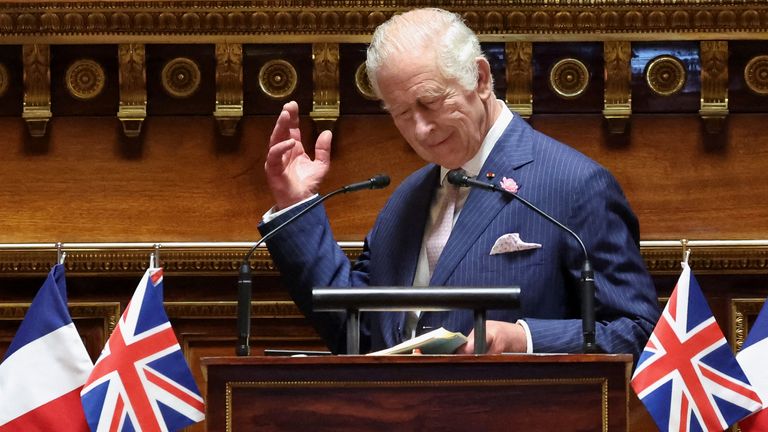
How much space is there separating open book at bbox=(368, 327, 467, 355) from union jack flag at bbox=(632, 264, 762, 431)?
83cm

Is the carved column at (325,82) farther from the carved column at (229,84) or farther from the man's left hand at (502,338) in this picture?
the man's left hand at (502,338)

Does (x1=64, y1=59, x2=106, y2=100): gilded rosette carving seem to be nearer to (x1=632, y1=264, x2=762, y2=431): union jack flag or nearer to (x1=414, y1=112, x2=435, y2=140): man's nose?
(x1=414, y1=112, x2=435, y2=140): man's nose

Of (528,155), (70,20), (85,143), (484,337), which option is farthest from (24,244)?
(484,337)

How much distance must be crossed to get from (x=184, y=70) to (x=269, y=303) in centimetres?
83

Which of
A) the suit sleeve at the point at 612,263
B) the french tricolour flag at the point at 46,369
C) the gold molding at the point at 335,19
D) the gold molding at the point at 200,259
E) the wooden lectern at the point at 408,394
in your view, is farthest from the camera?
the gold molding at the point at 335,19

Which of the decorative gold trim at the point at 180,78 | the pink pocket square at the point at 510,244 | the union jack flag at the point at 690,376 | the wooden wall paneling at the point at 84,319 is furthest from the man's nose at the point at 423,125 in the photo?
the wooden wall paneling at the point at 84,319

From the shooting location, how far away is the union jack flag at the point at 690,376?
149 inches

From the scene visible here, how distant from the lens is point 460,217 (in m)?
3.76

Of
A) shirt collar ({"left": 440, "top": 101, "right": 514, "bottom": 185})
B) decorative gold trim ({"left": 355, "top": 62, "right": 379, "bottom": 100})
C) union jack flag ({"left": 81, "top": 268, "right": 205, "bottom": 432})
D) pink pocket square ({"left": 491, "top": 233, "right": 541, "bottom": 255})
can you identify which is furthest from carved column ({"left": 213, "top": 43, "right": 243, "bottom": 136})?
pink pocket square ({"left": 491, "top": 233, "right": 541, "bottom": 255})

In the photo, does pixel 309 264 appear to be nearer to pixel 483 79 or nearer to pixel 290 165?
pixel 290 165

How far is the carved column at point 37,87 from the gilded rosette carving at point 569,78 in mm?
1666

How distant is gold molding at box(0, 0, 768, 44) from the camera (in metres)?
4.80

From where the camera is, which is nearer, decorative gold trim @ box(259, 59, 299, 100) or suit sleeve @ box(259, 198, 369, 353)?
suit sleeve @ box(259, 198, 369, 353)

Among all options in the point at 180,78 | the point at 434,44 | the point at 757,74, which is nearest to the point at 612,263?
the point at 434,44
